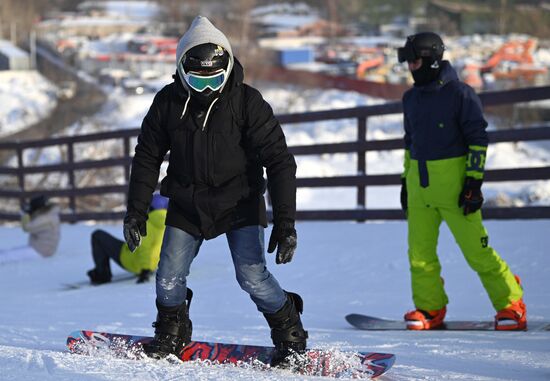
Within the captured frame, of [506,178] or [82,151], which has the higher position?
[506,178]

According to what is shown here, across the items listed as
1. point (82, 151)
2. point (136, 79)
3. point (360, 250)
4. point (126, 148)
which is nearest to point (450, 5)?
point (136, 79)

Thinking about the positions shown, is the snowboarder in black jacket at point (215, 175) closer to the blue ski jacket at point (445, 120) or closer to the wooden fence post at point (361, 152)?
the blue ski jacket at point (445, 120)

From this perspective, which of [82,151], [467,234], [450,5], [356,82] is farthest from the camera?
[450,5]

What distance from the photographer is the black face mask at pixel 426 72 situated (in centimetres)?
470

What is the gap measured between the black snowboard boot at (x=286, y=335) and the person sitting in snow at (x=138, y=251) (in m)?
3.03

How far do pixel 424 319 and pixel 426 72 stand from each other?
4.37ft

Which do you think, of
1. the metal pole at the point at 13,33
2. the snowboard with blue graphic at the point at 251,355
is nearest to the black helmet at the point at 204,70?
the snowboard with blue graphic at the point at 251,355

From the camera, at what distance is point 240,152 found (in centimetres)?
361

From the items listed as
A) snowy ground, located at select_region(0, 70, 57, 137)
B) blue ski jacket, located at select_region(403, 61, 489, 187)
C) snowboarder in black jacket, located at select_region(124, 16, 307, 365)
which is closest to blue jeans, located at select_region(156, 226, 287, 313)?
snowboarder in black jacket, located at select_region(124, 16, 307, 365)

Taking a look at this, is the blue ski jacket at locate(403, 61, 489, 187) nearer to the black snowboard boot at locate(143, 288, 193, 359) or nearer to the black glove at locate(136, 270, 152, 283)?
the black snowboard boot at locate(143, 288, 193, 359)

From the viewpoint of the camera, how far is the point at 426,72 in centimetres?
471

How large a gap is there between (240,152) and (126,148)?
302 inches

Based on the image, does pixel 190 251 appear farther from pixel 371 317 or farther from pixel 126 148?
pixel 126 148

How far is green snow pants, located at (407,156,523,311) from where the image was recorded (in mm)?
4680
